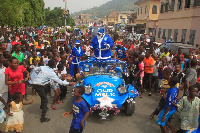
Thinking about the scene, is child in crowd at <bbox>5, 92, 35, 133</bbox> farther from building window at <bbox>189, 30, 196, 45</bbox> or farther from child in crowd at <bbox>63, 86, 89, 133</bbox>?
building window at <bbox>189, 30, 196, 45</bbox>

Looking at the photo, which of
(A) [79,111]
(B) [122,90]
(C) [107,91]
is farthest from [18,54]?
(A) [79,111]

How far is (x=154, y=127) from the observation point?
17.6ft

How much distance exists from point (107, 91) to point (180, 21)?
1916 centimetres

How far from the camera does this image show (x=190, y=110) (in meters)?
4.05

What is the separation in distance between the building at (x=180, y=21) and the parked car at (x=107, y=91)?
540 inches

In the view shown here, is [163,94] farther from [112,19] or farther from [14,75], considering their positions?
[112,19]

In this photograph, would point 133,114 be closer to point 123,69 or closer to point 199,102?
point 123,69

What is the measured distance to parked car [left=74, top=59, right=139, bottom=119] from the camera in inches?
206

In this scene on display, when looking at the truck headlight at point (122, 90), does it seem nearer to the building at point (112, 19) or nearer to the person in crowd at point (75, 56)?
the person in crowd at point (75, 56)

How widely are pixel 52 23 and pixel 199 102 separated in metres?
62.2

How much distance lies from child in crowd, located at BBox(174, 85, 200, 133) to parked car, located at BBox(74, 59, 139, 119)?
1.67m

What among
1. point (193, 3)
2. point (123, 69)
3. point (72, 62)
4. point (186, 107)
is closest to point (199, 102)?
point (186, 107)

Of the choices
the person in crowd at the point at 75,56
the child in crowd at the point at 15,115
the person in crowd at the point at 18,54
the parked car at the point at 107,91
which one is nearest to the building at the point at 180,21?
the person in crowd at the point at 75,56

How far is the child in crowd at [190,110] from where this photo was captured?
403cm
